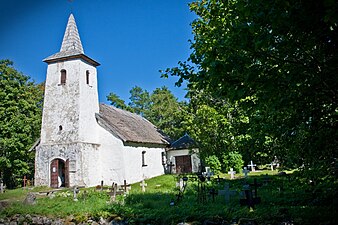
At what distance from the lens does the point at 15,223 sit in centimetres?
1033

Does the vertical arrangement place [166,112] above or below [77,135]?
above

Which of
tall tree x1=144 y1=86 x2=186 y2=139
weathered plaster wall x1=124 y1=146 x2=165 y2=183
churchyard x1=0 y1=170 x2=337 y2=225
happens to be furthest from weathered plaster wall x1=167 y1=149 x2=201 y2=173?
churchyard x1=0 y1=170 x2=337 y2=225

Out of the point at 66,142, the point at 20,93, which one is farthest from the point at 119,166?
the point at 20,93

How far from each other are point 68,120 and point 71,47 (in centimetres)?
631

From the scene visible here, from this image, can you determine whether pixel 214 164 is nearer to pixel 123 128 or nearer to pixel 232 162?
pixel 232 162

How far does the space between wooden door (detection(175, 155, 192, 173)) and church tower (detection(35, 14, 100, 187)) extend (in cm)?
981

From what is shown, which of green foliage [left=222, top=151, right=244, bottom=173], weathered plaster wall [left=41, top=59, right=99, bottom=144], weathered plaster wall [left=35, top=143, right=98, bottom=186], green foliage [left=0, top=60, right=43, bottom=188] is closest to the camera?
weathered plaster wall [left=35, top=143, right=98, bottom=186]

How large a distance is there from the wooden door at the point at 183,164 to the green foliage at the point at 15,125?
14.9 m

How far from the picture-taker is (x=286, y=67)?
4.74 meters

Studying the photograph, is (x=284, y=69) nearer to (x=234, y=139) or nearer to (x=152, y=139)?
(x=234, y=139)

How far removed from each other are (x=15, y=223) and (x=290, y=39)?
35.6 ft

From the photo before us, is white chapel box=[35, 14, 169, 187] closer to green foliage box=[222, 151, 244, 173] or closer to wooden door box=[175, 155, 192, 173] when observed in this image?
wooden door box=[175, 155, 192, 173]

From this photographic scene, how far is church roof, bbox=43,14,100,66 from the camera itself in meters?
23.0

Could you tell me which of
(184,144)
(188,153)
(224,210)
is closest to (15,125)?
(184,144)
